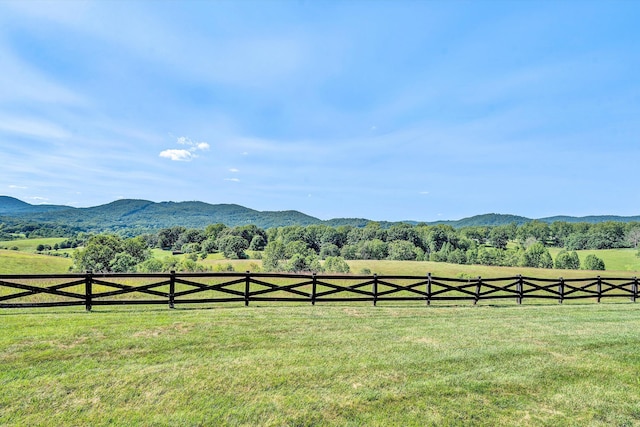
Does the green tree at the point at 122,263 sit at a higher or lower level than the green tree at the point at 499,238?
lower

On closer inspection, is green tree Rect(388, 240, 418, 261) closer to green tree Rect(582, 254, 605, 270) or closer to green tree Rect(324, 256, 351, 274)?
green tree Rect(324, 256, 351, 274)

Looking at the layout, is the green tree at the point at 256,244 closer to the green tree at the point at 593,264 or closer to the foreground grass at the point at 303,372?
the green tree at the point at 593,264

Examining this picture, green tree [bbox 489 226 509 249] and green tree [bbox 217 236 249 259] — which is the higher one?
green tree [bbox 489 226 509 249]

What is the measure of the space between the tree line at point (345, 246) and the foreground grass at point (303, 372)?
192ft

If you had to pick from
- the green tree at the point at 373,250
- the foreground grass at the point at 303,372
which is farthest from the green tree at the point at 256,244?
the foreground grass at the point at 303,372

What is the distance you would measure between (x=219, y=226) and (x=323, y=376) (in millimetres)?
134505

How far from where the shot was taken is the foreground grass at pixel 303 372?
18.2ft

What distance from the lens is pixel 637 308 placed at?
680 inches

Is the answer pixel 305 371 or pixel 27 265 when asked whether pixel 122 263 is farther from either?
pixel 305 371

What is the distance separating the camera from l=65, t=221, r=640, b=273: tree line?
68.6m

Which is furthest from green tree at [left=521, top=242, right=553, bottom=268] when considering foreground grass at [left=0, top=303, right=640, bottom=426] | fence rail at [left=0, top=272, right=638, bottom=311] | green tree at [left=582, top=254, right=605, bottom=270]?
foreground grass at [left=0, top=303, right=640, bottom=426]

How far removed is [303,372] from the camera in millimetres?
7047

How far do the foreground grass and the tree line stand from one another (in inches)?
2301

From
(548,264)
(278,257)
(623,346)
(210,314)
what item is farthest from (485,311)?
(548,264)
